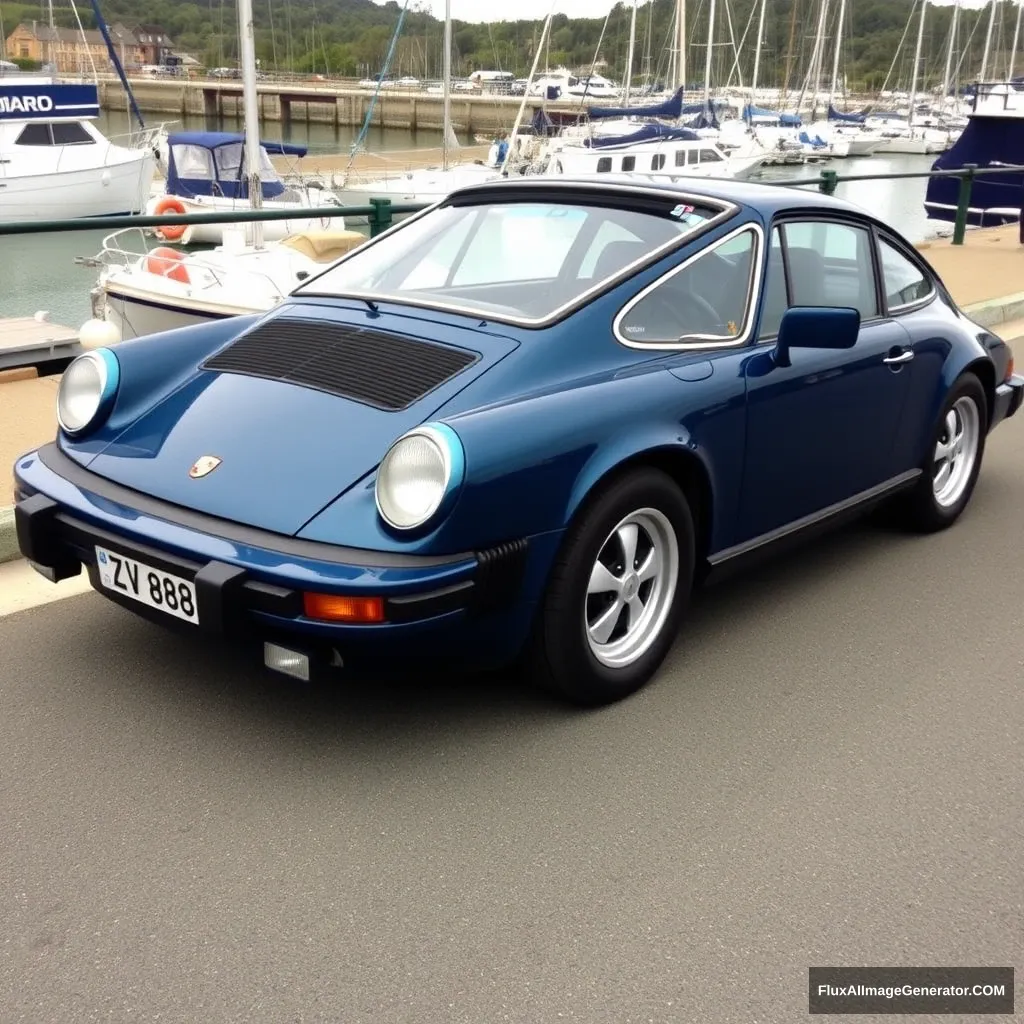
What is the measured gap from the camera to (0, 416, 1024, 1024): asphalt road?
7.60 ft

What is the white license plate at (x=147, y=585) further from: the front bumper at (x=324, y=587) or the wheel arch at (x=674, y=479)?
the wheel arch at (x=674, y=479)

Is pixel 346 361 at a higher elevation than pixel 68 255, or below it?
higher

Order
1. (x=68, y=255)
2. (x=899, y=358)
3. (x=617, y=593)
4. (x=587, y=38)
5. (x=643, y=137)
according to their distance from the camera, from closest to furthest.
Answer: (x=617, y=593) < (x=899, y=358) < (x=68, y=255) < (x=643, y=137) < (x=587, y=38)

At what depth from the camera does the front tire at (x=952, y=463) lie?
16.1ft

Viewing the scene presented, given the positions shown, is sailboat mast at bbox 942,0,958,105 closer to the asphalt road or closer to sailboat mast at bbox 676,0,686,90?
sailboat mast at bbox 676,0,686,90

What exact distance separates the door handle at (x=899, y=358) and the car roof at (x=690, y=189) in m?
0.58

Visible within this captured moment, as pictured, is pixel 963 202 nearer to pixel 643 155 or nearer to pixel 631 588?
pixel 631 588

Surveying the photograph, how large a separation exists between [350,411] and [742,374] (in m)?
1.27

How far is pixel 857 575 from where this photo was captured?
459 centimetres

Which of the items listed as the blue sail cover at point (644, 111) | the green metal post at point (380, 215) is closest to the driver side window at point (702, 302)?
the green metal post at point (380, 215)

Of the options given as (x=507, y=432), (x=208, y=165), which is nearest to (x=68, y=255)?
(x=208, y=165)

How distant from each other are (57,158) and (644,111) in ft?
62.1

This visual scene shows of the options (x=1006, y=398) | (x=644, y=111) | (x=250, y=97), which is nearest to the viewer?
(x=1006, y=398)

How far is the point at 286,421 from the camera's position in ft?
10.8
